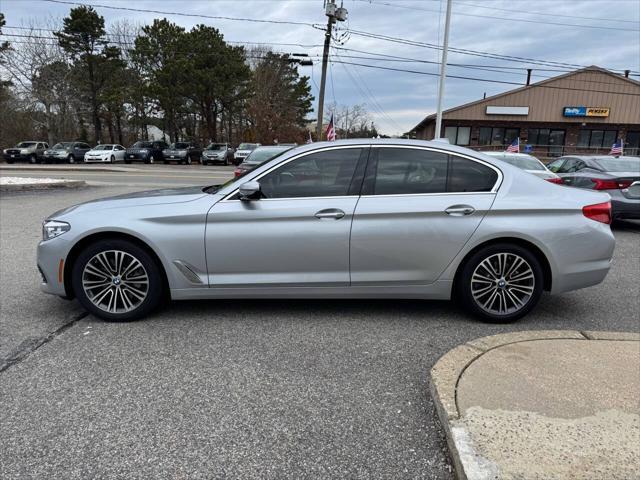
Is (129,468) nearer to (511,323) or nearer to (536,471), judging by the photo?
(536,471)

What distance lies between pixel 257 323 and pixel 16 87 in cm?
4510

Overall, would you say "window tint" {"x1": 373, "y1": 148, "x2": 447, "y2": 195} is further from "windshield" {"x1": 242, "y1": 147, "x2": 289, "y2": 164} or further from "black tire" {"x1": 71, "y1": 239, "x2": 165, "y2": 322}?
"windshield" {"x1": 242, "y1": 147, "x2": 289, "y2": 164}

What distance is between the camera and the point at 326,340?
12.4 feet

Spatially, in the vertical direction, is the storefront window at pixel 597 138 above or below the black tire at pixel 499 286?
above

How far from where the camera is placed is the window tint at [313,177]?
4051 millimetres

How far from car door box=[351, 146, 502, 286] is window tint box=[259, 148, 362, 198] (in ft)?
0.66

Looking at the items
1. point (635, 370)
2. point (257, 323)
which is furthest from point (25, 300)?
point (635, 370)

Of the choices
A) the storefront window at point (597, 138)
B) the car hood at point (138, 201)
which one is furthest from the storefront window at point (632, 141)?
the car hood at point (138, 201)

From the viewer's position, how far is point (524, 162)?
36.7 ft

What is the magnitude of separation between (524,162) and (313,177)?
8760 millimetres

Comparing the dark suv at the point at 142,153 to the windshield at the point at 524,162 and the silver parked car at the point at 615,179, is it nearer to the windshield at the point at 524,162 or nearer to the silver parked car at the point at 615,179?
the windshield at the point at 524,162

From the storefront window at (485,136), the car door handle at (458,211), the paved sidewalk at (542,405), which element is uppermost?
the storefront window at (485,136)

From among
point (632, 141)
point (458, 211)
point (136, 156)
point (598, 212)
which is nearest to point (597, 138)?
point (632, 141)

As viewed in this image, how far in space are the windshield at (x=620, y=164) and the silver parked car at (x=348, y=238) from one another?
6178mm
